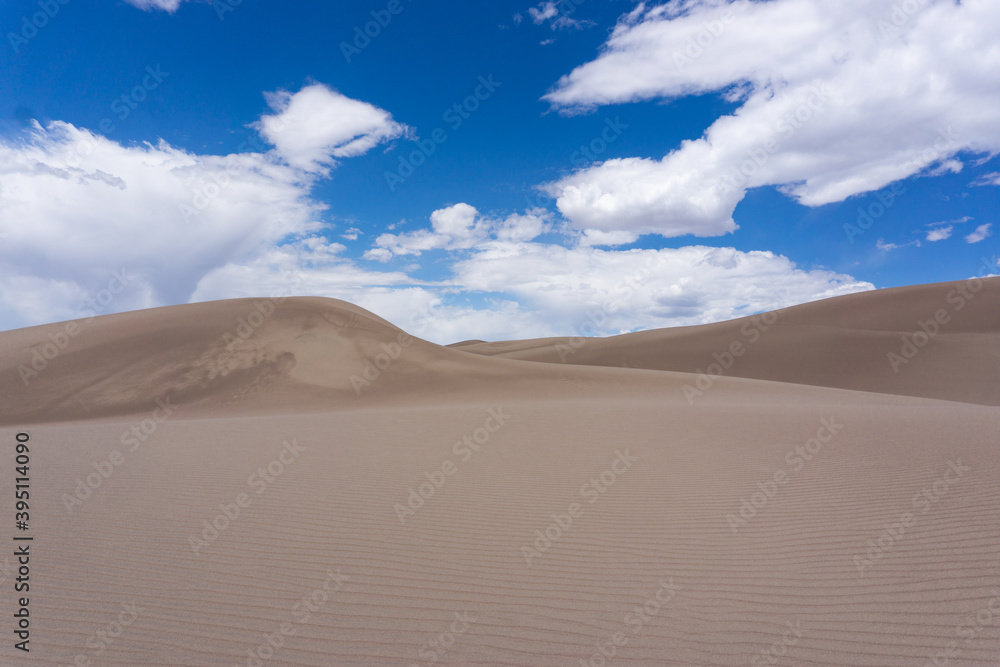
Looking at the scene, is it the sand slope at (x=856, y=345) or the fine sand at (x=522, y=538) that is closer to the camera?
the fine sand at (x=522, y=538)

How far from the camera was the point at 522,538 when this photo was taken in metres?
5.92

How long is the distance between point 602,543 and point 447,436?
6324mm

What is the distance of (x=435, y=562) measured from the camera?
17.3 feet

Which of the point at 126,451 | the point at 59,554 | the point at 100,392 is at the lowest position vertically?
the point at 59,554

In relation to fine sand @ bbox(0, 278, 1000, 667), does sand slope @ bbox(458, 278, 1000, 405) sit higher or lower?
higher

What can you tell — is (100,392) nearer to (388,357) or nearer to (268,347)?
(268,347)

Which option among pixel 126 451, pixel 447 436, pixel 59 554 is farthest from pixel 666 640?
pixel 126 451

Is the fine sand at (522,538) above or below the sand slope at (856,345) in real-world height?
below

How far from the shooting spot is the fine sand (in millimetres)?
4066

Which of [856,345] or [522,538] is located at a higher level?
[856,345]

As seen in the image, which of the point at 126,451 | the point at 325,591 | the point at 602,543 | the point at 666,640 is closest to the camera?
the point at 666,640

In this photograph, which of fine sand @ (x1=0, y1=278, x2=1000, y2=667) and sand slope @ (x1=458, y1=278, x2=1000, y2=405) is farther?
sand slope @ (x1=458, y1=278, x2=1000, y2=405)

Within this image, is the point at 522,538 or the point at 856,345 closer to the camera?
the point at 522,538

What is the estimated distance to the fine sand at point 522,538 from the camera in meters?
4.07
